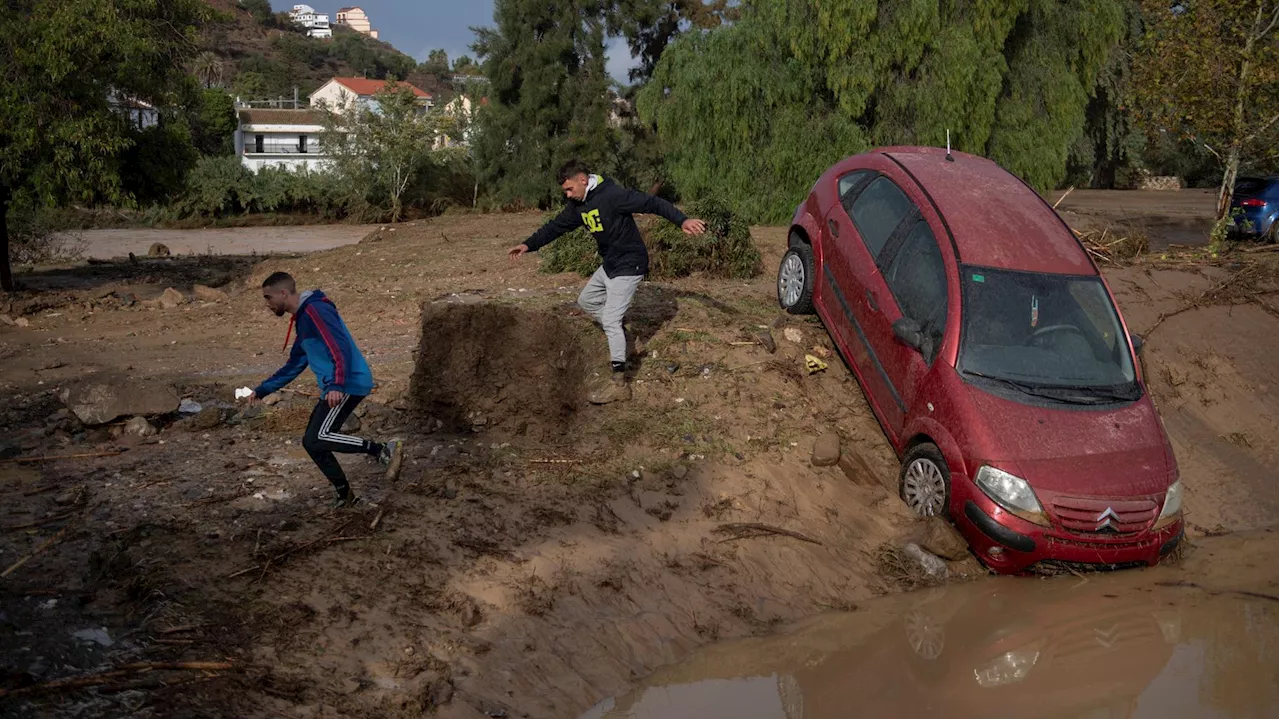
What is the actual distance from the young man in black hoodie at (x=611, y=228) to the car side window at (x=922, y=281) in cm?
164

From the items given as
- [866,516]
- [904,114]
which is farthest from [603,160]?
[866,516]

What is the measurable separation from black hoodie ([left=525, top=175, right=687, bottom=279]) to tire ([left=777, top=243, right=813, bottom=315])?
2097mm

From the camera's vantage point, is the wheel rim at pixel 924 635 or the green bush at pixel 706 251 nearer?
the wheel rim at pixel 924 635

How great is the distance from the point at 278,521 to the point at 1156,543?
5.60 m

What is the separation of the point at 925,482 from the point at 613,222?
119 inches

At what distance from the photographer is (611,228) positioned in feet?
26.4

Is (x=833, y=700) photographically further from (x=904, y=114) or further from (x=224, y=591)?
(x=904, y=114)

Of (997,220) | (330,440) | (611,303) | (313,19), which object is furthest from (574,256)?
(313,19)

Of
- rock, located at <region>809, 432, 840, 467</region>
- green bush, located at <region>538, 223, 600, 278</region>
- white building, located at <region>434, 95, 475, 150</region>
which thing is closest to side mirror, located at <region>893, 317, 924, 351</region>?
rock, located at <region>809, 432, 840, 467</region>

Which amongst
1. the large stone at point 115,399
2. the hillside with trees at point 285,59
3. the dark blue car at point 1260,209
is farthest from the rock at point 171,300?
the hillside with trees at point 285,59

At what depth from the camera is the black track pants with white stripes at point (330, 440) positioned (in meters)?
6.29

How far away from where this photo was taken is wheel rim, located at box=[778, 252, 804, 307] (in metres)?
9.84

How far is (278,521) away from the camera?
20.7 ft

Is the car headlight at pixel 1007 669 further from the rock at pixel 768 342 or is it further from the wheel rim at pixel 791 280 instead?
the wheel rim at pixel 791 280
